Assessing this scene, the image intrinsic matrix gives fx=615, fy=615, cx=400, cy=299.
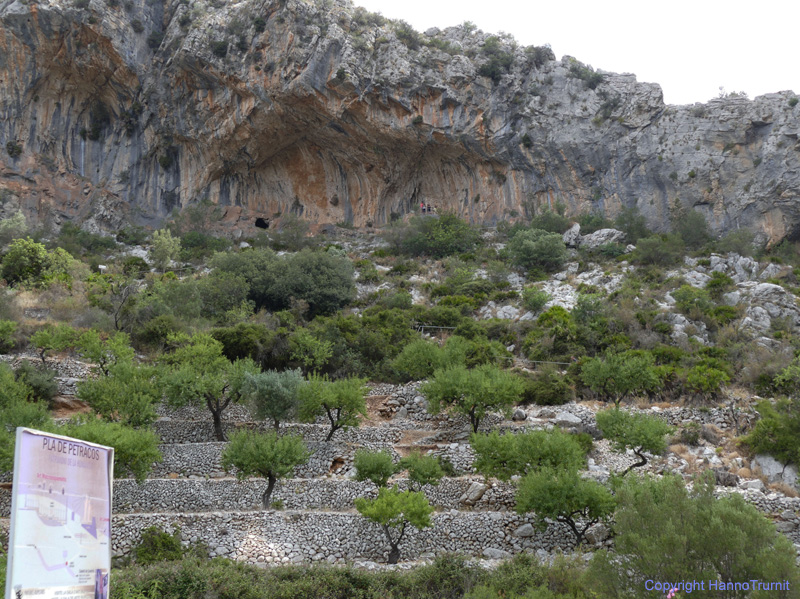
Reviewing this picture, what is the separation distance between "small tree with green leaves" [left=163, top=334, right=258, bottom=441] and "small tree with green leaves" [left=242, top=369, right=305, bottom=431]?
2.05 feet

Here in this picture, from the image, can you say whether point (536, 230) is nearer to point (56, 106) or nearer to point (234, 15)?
point (234, 15)

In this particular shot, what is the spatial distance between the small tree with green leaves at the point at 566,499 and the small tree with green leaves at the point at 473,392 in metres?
6.50

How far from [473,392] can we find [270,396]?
8.17 metres

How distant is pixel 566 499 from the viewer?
17422 millimetres

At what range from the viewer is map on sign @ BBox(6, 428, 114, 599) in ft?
17.2

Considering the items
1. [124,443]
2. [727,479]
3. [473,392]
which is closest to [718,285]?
[727,479]

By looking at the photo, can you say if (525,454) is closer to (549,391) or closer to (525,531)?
(525,531)

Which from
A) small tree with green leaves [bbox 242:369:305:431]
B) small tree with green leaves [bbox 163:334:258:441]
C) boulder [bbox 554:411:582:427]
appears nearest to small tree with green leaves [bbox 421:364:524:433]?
boulder [bbox 554:411:582:427]

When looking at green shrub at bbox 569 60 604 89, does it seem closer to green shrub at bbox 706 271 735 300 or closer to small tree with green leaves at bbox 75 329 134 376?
green shrub at bbox 706 271 735 300

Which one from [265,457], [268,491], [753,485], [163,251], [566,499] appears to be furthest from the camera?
[163,251]

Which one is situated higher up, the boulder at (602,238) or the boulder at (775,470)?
the boulder at (602,238)

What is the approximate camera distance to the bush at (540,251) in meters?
46.9

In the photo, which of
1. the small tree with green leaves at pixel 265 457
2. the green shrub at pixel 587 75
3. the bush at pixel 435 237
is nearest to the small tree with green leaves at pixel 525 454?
the small tree with green leaves at pixel 265 457

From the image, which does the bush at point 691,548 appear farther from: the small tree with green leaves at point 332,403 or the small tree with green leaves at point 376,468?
the small tree with green leaves at point 332,403
